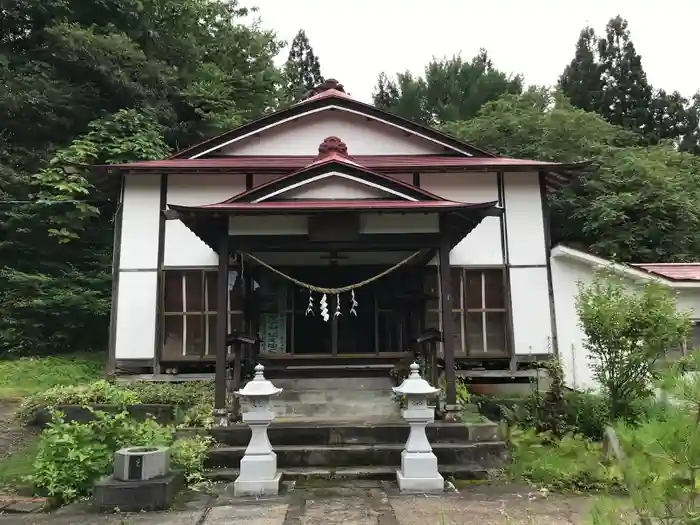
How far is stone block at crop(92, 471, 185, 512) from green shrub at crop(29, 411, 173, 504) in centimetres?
42

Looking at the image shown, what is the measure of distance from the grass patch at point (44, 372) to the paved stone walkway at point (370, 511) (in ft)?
23.7

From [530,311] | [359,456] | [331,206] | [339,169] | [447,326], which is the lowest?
[359,456]

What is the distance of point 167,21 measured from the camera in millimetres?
20938

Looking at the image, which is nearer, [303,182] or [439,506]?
[439,506]

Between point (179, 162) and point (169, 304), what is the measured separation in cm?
299

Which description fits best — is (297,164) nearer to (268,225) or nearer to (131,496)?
(268,225)

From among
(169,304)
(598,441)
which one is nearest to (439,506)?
(598,441)

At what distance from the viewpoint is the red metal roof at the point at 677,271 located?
945 centimetres

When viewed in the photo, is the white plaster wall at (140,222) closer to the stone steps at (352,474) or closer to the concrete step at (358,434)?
the concrete step at (358,434)

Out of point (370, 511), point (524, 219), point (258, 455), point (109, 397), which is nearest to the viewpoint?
point (370, 511)

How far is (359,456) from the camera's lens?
696cm

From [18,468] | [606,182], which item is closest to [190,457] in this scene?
[18,468]

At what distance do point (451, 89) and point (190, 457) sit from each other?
26.2 meters

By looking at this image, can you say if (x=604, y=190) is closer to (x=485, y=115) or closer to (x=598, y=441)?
(x=485, y=115)
